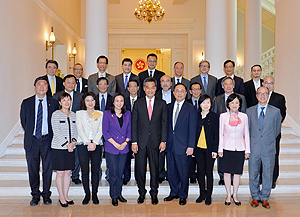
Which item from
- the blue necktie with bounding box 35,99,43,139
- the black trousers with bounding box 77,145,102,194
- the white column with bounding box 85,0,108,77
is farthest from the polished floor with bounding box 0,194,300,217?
the white column with bounding box 85,0,108,77

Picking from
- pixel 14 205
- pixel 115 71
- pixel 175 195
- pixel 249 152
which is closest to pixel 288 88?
pixel 249 152

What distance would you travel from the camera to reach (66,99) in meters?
3.91

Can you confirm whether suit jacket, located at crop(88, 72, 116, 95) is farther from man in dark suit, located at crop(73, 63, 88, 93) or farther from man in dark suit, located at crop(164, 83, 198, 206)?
man in dark suit, located at crop(164, 83, 198, 206)

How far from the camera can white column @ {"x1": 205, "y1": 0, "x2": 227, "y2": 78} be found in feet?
19.4

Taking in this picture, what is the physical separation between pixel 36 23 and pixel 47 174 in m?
4.41

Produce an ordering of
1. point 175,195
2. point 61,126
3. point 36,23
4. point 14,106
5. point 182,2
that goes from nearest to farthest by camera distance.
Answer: point 61,126 → point 175,195 → point 14,106 → point 36,23 → point 182,2

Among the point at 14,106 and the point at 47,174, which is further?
the point at 14,106

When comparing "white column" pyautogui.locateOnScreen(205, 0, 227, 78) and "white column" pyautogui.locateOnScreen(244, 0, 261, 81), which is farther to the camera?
"white column" pyautogui.locateOnScreen(244, 0, 261, 81)

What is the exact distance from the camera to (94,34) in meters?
5.78

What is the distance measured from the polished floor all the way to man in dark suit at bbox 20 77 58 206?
0.24m

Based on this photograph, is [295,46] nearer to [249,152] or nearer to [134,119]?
[249,152]

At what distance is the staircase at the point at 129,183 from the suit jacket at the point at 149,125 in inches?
36.3

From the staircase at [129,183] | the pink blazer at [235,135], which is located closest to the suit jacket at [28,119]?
the staircase at [129,183]

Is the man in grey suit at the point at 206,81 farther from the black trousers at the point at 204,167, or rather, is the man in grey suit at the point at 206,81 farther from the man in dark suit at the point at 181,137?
the black trousers at the point at 204,167
